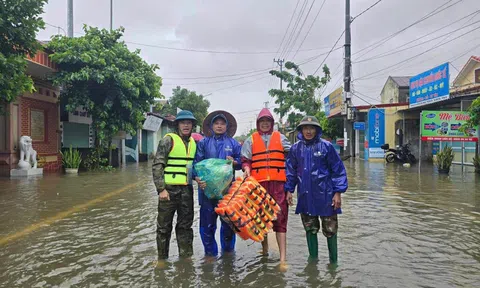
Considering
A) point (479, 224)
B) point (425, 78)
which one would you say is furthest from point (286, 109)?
point (479, 224)

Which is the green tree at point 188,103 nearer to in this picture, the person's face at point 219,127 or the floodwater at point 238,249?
the floodwater at point 238,249

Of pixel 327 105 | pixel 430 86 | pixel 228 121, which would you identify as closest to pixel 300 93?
pixel 327 105

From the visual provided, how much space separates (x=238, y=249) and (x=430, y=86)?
50.2ft

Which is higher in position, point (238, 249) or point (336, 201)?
point (336, 201)

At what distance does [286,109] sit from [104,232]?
89.2 ft

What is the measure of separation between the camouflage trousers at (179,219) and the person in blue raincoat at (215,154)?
0.14 meters

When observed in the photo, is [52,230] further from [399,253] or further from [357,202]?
[357,202]

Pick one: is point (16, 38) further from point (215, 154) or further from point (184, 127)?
point (215, 154)

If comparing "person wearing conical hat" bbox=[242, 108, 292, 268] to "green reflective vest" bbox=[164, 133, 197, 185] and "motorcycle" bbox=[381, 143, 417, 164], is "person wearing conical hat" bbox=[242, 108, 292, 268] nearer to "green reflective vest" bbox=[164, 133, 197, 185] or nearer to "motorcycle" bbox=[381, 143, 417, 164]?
"green reflective vest" bbox=[164, 133, 197, 185]

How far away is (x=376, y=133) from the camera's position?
68.5ft

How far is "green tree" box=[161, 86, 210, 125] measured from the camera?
135 ft

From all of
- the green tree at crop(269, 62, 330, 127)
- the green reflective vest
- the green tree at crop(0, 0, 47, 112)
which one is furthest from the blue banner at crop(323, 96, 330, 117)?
the green reflective vest

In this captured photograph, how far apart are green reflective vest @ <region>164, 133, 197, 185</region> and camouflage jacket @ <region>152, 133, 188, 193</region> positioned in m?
0.05

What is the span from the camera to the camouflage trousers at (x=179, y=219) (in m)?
4.13
